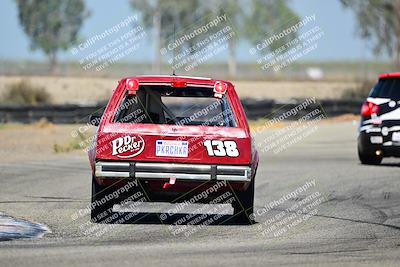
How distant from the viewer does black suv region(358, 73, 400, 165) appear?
18.8m

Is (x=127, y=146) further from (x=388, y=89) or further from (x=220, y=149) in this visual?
(x=388, y=89)

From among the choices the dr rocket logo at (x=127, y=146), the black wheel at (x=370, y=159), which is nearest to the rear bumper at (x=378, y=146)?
the black wheel at (x=370, y=159)

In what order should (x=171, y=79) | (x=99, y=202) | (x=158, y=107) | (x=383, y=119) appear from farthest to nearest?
(x=383, y=119), (x=158, y=107), (x=171, y=79), (x=99, y=202)

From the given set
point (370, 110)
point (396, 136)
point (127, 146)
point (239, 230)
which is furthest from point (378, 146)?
point (127, 146)

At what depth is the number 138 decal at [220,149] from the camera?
1095 cm

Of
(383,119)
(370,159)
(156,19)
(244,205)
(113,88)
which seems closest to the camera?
(244,205)

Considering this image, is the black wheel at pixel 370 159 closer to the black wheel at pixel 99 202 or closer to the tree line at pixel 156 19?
the black wheel at pixel 99 202

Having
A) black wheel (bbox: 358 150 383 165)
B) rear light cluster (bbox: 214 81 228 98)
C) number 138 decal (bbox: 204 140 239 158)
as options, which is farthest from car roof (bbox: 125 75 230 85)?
black wheel (bbox: 358 150 383 165)

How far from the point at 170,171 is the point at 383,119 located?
8.76 metres

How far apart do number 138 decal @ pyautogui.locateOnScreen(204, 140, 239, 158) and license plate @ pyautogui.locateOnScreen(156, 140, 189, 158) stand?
0.73ft

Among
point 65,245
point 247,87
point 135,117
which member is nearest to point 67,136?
point 135,117

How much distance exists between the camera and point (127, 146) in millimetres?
10914

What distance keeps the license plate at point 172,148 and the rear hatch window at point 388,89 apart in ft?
28.1

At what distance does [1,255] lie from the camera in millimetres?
8641
